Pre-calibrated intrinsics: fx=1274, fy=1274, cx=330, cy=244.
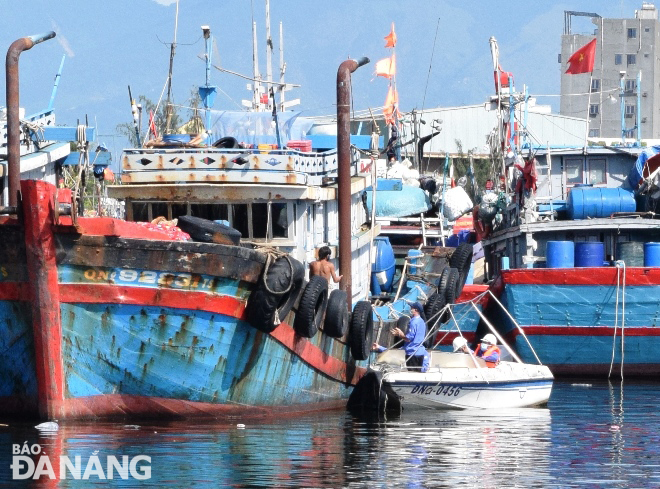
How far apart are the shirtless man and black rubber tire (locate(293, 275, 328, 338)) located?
3.35 feet

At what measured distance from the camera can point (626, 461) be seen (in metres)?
14.8

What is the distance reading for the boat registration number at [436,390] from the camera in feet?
64.6

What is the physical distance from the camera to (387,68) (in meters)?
32.1

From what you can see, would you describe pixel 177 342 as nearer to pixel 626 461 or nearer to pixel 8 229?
pixel 8 229

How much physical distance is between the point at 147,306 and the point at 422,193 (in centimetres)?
1483

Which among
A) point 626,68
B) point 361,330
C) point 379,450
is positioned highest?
point 626,68

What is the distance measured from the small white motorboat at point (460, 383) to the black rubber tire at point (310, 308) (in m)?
1.91

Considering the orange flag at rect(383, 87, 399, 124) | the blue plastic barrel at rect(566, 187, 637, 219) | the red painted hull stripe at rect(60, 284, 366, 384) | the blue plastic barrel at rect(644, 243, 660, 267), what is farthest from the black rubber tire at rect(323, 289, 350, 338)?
the orange flag at rect(383, 87, 399, 124)

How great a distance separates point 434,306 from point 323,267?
14.3 ft

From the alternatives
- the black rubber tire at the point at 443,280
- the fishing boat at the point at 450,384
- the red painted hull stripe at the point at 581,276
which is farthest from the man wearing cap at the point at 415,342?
the red painted hull stripe at the point at 581,276

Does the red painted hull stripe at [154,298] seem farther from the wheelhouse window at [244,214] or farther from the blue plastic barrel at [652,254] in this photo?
the blue plastic barrel at [652,254]

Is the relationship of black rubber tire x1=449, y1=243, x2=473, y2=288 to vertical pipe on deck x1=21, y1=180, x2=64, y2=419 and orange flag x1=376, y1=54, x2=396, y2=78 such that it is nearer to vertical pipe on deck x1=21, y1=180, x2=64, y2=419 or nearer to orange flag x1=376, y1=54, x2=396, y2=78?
orange flag x1=376, y1=54, x2=396, y2=78

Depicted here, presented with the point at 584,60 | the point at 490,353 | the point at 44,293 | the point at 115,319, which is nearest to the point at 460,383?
the point at 490,353

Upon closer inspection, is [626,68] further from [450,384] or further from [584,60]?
[450,384]
